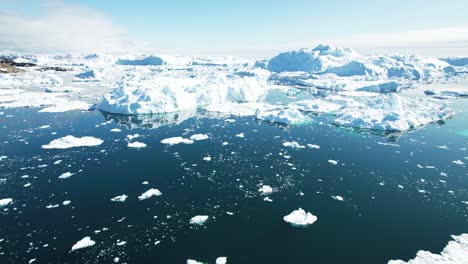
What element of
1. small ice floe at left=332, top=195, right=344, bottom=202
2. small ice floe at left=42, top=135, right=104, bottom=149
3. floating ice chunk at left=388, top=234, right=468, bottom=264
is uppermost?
small ice floe at left=42, top=135, right=104, bottom=149

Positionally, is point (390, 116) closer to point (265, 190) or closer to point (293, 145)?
point (293, 145)

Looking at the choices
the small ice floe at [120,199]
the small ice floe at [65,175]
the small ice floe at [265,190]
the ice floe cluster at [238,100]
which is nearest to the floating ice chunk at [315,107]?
the ice floe cluster at [238,100]

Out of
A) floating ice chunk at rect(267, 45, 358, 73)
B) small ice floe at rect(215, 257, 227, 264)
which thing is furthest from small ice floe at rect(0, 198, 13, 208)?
floating ice chunk at rect(267, 45, 358, 73)

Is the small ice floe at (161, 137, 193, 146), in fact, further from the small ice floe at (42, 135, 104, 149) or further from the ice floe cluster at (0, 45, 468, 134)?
the small ice floe at (42, 135, 104, 149)

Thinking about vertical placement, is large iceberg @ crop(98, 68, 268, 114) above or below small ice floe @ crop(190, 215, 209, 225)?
above

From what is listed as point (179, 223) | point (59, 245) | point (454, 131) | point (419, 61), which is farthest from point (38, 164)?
point (419, 61)

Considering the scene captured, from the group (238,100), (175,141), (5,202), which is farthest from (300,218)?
(238,100)
